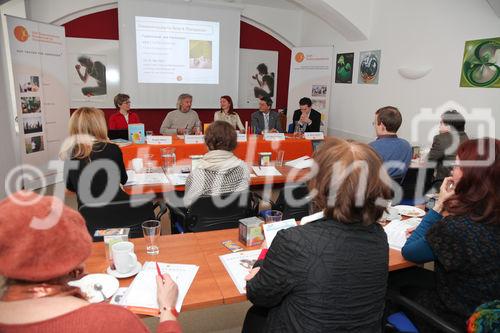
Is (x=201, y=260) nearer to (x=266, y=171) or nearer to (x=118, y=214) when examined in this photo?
(x=118, y=214)

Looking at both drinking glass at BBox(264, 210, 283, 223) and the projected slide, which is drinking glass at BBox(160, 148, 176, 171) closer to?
drinking glass at BBox(264, 210, 283, 223)

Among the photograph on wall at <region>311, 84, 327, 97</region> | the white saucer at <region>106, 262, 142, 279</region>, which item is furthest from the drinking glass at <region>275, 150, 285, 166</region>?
the photograph on wall at <region>311, 84, 327, 97</region>

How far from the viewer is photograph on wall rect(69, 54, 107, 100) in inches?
250

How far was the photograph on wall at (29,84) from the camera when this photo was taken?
15.6 feet

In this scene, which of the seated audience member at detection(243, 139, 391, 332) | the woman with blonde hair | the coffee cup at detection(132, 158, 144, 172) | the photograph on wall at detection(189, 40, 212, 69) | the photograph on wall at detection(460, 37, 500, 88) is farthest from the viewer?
the photograph on wall at detection(189, 40, 212, 69)

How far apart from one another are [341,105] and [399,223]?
191 inches

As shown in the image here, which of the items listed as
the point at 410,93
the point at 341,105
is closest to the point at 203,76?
the point at 341,105

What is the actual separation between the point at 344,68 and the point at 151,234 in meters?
5.68

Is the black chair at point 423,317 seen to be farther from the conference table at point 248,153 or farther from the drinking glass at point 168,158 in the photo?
the drinking glass at point 168,158

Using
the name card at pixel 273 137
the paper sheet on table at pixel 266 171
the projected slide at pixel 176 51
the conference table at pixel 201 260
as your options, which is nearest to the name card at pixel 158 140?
the paper sheet on table at pixel 266 171

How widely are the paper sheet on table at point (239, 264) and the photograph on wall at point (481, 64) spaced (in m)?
3.82

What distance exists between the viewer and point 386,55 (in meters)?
5.60

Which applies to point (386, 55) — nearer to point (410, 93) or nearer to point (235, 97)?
point (410, 93)

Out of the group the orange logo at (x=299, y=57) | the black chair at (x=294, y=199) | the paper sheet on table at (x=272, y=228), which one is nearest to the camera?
the paper sheet on table at (x=272, y=228)
